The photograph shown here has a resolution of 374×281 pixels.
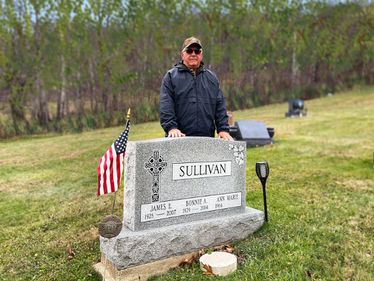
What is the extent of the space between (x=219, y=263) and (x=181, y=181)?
1.07m

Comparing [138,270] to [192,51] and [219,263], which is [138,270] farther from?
[192,51]

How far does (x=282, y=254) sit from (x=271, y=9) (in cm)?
3085

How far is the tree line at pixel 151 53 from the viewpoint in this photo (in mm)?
21812

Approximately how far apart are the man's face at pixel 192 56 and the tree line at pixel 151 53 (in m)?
16.7

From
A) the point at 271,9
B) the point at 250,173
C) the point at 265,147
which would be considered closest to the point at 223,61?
the point at 271,9

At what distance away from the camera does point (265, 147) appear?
12219 mm

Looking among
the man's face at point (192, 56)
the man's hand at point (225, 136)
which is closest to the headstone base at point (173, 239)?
the man's hand at point (225, 136)

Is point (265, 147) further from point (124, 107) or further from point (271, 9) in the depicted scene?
point (271, 9)

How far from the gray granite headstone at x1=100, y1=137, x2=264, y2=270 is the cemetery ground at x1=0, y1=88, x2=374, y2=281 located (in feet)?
1.07

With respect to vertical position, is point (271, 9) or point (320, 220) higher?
point (271, 9)

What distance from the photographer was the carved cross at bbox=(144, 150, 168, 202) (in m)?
4.45

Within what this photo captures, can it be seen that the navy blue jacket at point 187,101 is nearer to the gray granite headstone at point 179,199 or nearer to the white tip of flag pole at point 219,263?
the gray granite headstone at point 179,199

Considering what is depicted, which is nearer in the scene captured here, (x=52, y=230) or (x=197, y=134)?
(x=197, y=134)

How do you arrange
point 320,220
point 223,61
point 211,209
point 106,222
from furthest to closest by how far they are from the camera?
point 223,61
point 320,220
point 211,209
point 106,222
